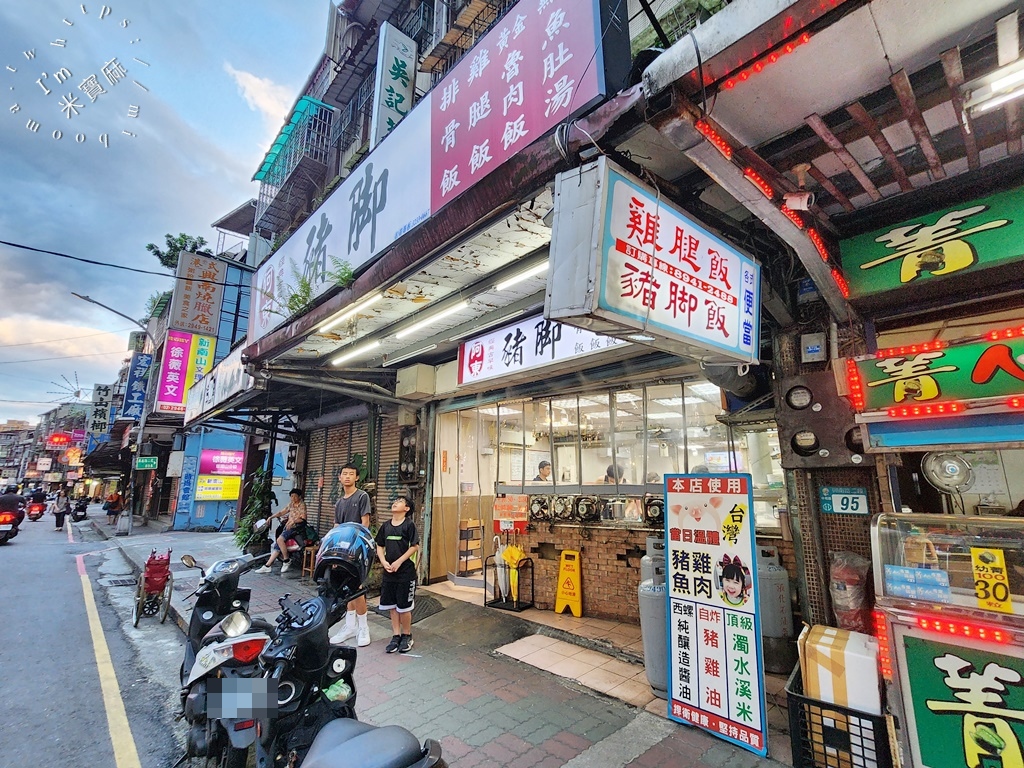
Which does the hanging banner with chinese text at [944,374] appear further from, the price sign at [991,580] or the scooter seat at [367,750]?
the scooter seat at [367,750]

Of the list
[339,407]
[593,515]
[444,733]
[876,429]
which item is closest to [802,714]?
[876,429]

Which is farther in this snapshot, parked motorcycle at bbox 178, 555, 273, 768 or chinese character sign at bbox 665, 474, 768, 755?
chinese character sign at bbox 665, 474, 768, 755

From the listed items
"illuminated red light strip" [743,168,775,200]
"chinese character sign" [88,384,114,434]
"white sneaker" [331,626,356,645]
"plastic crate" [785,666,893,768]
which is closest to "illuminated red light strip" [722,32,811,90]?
"illuminated red light strip" [743,168,775,200]

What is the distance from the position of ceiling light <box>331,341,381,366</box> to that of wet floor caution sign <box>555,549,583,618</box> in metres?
4.64

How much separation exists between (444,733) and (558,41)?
5.96 metres

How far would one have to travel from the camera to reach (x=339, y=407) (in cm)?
1294

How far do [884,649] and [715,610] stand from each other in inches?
46.7

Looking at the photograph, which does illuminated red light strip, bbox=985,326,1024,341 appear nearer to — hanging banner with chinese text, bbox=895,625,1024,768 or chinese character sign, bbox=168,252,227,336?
hanging banner with chinese text, bbox=895,625,1024,768

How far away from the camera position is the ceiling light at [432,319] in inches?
232

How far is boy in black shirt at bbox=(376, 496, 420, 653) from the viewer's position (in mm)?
6059

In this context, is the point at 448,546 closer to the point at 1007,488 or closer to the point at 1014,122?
the point at 1007,488

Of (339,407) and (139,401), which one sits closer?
(339,407)

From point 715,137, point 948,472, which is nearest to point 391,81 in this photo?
point 715,137

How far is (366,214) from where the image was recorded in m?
6.20
